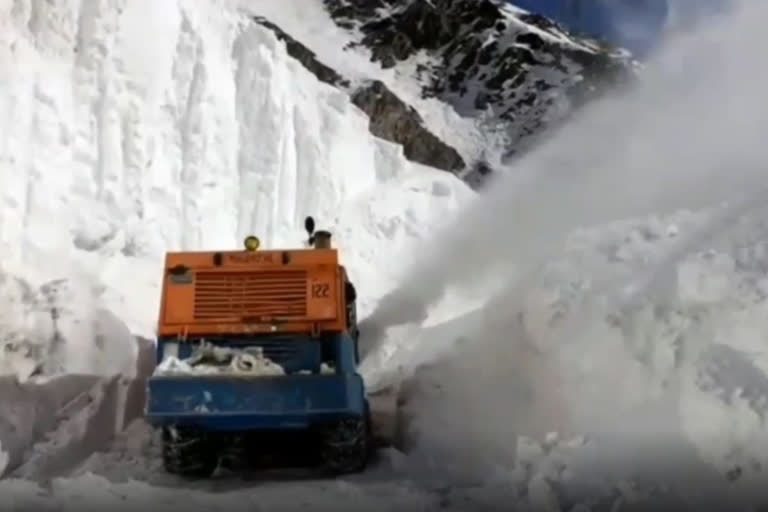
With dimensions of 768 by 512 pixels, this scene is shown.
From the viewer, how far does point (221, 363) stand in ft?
27.3

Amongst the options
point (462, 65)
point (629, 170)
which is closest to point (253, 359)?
point (629, 170)

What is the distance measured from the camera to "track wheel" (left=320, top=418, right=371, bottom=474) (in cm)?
851

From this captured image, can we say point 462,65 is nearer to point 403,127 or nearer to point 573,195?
point 403,127

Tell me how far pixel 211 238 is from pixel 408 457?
8645mm

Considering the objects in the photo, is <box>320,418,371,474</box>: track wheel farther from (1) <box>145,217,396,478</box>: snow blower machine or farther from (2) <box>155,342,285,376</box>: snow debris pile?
(2) <box>155,342,285,376</box>: snow debris pile

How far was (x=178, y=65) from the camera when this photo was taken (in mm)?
17359

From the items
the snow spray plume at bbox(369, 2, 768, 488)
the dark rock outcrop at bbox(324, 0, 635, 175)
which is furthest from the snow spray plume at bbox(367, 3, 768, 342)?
the dark rock outcrop at bbox(324, 0, 635, 175)

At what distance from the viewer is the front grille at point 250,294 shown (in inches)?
338

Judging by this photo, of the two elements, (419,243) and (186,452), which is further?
(419,243)

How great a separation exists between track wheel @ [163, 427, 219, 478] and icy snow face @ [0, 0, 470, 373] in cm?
273

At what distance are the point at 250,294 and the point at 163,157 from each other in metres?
8.44

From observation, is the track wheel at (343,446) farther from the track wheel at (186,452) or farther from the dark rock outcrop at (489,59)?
the dark rock outcrop at (489,59)

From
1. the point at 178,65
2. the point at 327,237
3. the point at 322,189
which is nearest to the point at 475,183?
the point at 322,189

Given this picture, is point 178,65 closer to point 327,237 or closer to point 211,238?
point 211,238
